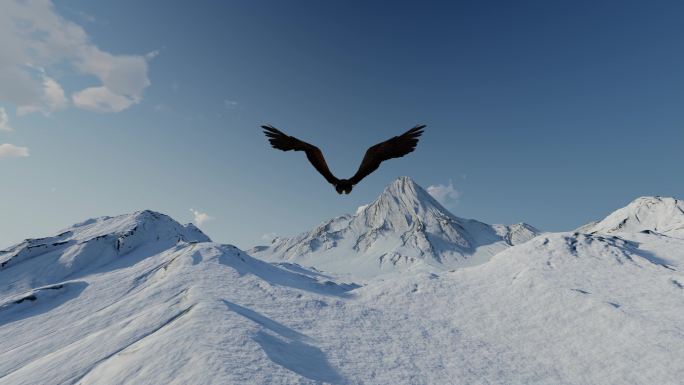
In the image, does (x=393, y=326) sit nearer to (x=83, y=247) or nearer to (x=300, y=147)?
A: (x=300, y=147)

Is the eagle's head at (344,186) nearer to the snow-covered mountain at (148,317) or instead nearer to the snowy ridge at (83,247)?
the snow-covered mountain at (148,317)

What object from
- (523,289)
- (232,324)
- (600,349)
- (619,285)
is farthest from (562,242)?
(232,324)

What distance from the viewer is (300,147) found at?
7.09 meters

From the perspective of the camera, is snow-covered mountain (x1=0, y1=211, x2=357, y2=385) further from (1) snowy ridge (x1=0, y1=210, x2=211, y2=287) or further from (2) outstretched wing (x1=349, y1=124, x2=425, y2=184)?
(2) outstretched wing (x1=349, y1=124, x2=425, y2=184)

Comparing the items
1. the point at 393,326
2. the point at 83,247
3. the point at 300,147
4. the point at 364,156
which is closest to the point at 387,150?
the point at 364,156

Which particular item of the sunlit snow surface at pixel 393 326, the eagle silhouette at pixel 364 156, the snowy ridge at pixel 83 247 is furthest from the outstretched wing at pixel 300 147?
the snowy ridge at pixel 83 247

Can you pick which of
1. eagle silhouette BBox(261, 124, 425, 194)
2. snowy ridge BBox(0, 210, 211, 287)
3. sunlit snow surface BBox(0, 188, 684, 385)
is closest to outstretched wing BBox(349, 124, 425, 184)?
eagle silhouette BBox(261, 124, 425, 194)

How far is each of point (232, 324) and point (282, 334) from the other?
450 cm

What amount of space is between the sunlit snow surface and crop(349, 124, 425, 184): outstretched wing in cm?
1318

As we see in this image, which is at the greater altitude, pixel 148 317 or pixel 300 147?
pixel 300 147

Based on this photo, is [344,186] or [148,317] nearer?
[344,186]

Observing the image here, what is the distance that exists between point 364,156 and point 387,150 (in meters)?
0.45

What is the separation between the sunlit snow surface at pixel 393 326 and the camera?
2086 cm

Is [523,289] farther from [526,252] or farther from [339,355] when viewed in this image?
[339,355]
